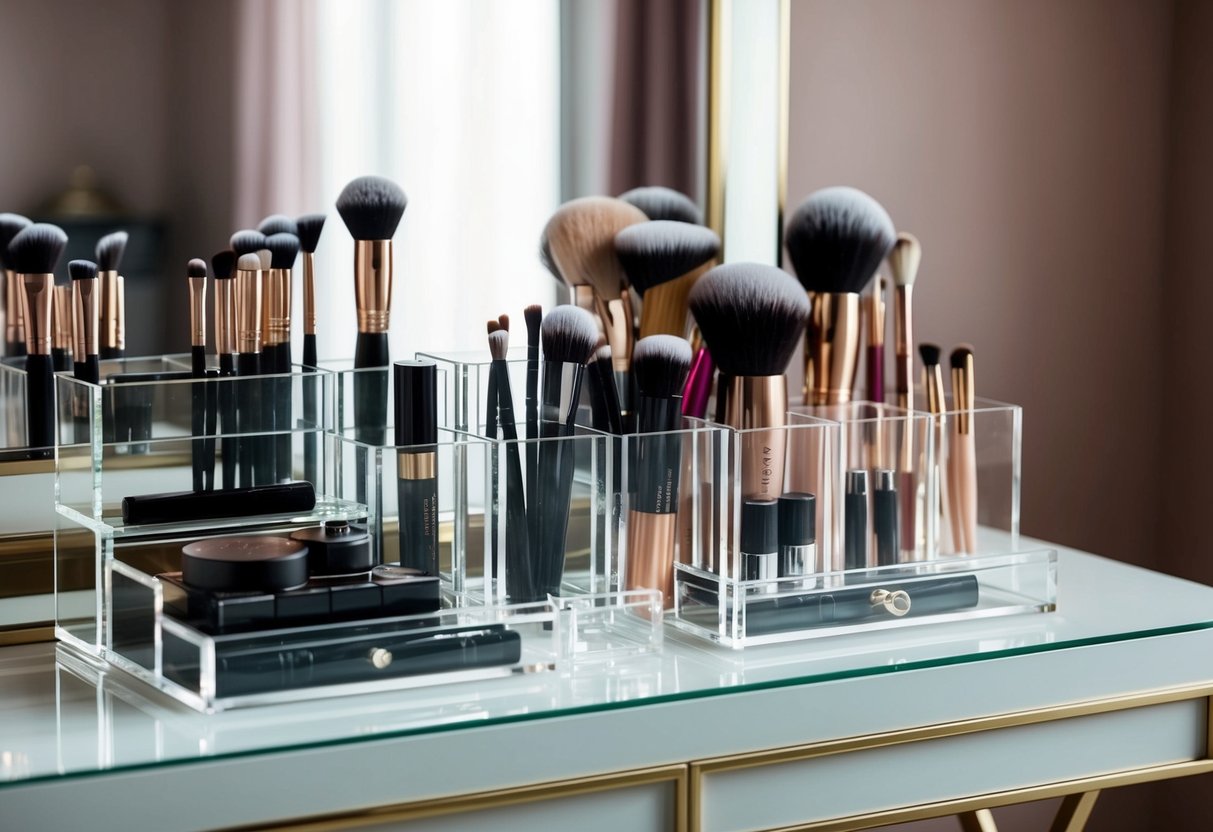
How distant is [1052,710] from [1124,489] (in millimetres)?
733

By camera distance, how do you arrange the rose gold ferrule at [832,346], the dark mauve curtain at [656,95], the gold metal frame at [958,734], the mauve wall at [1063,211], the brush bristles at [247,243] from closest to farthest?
the gold metal frame at [958,734], the brush bristles at [247,243], the rose gold ferrule at [832,346], the dark mauve curtain at [656,95], the mauve wall at [1063,211]

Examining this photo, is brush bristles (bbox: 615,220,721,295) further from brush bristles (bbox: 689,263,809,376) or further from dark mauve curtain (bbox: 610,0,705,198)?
dark mauve curtain (bbox: 610,0,705,198)

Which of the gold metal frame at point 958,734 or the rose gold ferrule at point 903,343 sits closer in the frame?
the gold metal frame at point 958,734

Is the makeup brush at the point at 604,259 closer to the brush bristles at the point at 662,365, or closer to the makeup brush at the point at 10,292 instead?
the brush bristles at the point at 662,365

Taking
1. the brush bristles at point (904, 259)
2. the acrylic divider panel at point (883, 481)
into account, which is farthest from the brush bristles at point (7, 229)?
the brush bristles at point (904, 259)

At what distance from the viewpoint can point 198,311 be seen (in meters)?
1.03

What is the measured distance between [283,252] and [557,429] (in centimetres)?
25

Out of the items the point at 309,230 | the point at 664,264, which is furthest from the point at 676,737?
the point at 309,230

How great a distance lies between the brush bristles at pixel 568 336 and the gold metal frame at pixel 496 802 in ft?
0.96

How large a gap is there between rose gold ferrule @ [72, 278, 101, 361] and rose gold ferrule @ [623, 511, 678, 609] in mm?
396

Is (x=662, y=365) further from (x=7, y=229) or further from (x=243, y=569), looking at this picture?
(x=7, y=229)

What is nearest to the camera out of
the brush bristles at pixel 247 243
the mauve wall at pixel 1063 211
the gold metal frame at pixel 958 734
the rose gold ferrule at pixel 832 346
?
the gold metal frame at pixel 958 734

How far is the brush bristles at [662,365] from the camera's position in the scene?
0.98m

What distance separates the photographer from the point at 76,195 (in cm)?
105
